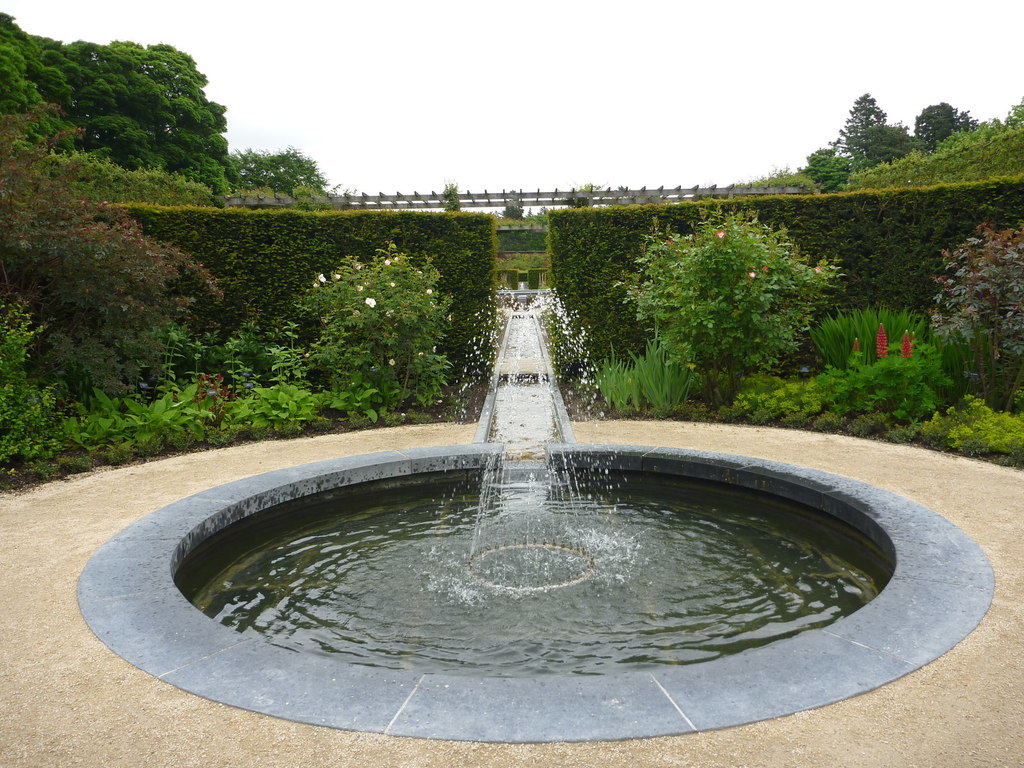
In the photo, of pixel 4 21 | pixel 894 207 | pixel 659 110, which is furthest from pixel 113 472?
pixel 4 21

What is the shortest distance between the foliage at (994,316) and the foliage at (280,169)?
39.6m

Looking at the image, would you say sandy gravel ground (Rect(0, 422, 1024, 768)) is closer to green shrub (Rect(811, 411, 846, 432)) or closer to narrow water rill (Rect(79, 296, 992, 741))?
narrow water rill (Rect(79, 296, 992, 741))

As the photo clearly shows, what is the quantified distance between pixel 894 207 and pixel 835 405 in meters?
2.84

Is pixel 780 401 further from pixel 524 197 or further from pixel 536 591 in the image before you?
pixel 524 197

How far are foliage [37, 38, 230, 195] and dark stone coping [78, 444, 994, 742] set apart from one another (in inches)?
1001

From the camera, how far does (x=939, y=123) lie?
4484cm

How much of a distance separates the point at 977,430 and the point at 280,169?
43189 millimetres

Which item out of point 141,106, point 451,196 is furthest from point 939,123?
point 141,106

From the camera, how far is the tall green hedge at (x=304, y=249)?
8.48m

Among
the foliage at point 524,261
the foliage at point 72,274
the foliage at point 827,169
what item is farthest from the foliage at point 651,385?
the foliage at point 827,169

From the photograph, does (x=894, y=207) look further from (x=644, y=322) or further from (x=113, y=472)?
(x=113, y=472)

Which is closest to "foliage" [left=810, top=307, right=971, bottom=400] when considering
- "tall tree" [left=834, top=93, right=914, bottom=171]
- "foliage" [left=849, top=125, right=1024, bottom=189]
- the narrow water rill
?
the narrow water rill

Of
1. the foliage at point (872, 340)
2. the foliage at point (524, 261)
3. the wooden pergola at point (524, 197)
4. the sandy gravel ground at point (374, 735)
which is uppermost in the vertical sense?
the wooden pergola at point (524, 197)

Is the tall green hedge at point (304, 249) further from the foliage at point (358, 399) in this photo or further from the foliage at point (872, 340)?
the foliage at point (872, 340)
